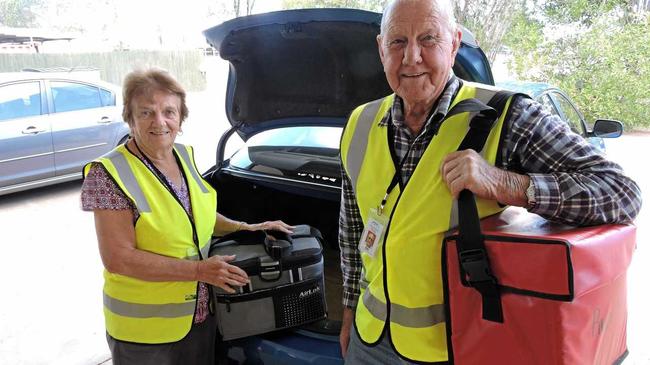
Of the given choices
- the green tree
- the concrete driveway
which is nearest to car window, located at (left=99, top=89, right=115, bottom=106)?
the concrete driveway

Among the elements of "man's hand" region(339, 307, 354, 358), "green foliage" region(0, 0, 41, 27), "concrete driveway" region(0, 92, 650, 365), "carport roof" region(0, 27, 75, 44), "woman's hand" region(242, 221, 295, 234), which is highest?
"green foliage" region(0, 0, 41, 27)

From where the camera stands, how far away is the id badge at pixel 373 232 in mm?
1271

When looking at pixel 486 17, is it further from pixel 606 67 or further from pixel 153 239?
pixel 153 239

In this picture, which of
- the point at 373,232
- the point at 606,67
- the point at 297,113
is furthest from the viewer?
the point at 606,67

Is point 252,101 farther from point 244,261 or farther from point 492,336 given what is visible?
point 492,336

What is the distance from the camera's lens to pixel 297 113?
2510mm

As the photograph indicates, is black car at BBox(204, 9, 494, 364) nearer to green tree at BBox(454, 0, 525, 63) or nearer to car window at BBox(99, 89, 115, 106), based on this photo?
car window at BBox(99, 89, 115, 106)

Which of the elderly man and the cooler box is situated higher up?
the elderly man

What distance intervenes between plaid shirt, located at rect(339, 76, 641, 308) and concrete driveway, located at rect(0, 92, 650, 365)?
6.89 feet

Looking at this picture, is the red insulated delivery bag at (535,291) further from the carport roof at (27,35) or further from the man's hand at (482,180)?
the carport roof at (27,35)

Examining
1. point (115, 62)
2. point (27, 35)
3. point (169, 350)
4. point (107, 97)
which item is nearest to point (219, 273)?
point (169, 350)

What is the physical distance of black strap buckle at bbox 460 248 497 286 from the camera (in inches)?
38.4

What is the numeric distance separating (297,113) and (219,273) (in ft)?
3.73

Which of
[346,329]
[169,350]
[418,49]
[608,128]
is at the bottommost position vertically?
[169,350]
